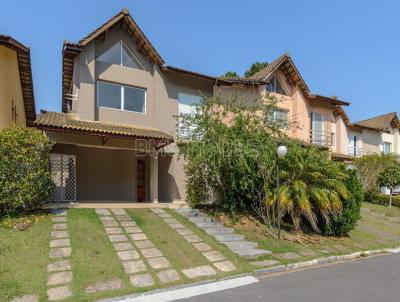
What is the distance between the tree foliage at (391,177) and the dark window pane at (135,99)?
748 inches

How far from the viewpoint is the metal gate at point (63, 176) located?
47.2 ft

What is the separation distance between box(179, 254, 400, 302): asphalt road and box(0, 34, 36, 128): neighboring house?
11.1 m

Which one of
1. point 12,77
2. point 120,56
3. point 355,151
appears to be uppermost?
point 120,56

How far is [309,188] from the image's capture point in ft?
42.0

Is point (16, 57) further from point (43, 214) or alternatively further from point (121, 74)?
point (43, 214)

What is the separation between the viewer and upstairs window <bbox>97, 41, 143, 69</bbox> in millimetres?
17052

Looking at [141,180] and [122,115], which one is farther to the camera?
[141,180]

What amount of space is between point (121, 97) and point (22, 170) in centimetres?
740

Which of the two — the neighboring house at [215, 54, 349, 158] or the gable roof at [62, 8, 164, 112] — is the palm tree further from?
the gable roof at [62, 8, 164, 112]

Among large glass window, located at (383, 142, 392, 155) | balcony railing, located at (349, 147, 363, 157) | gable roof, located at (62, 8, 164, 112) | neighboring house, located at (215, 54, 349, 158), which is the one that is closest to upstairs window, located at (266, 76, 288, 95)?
neighboring house, located at (215, 54, 349, 158)

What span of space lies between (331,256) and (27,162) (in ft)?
34.6

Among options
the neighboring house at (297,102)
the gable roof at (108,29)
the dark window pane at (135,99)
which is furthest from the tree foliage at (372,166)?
the gable roof at (108,29)

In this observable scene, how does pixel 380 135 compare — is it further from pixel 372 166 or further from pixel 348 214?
pixel 348 214

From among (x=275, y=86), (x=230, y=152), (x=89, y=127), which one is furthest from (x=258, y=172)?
(x=275, y=86)
